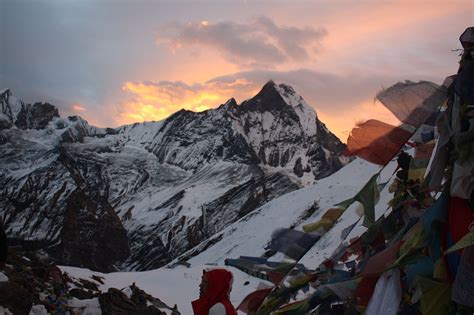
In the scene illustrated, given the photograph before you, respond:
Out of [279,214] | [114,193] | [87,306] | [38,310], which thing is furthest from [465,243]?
[114,193]

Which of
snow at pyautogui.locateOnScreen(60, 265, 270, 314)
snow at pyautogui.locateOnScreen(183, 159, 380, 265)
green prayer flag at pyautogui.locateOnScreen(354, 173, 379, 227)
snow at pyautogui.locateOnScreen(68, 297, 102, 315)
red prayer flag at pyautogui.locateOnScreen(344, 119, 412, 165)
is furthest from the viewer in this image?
snow at pyautogui.locateOnScreen(183, 159, 380, 265)

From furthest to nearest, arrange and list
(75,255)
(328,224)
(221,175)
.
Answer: (221,175), (75,255), (328,224)

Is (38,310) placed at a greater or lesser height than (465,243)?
lesser

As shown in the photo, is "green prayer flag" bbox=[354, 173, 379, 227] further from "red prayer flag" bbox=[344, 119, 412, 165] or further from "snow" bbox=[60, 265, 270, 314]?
"snow" bbox=[60, 265, 270, 314]

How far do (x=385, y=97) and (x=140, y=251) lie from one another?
403ft

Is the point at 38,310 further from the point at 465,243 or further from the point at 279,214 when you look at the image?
the point at 279,214

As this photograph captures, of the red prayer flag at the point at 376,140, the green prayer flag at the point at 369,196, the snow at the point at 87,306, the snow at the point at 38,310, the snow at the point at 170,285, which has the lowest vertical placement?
the snow at the point at 170,285

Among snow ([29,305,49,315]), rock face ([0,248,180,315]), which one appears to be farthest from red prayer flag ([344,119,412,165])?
snow ([29,305,49,315])

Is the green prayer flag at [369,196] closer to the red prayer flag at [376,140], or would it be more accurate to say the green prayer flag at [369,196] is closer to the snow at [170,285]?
the red prayer flag at [376,140]

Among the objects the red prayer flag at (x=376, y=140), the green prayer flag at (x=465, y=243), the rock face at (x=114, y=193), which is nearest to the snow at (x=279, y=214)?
the rock face at (x=114, y=193)

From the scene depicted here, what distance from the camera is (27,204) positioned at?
364ft

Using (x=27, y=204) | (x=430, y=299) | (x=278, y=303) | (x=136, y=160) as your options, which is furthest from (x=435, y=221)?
(x=136, y=160)

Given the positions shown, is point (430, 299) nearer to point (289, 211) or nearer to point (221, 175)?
point (289, 211)

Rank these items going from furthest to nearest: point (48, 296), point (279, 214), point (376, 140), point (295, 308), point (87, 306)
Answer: point (279, 214), point (87, 306), point (48, 296), point (295, 308), point (376, 140)
